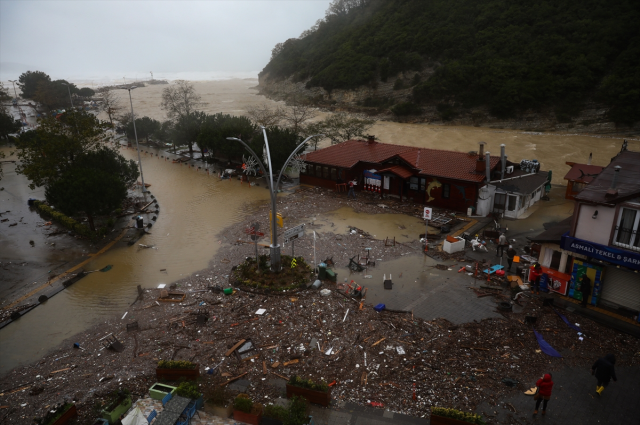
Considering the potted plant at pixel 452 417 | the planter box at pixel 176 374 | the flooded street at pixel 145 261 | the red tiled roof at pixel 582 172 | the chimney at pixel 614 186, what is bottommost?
the flooded street at pixel 145 261

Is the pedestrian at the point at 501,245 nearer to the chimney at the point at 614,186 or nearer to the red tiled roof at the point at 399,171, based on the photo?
the chimney at the point at 614,186

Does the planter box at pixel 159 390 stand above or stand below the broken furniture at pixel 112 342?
above

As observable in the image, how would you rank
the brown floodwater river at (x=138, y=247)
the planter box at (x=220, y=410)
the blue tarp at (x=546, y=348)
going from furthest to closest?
the brown floodwater river at (x=138, y=247), the blue tarp at (x=546, y=348), the planter box at (x=220, y=410)

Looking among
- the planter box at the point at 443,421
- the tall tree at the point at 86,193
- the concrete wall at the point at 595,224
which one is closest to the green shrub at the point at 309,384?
the planter box at the point at 443,421

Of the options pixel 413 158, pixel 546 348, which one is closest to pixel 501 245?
pixel 546 348

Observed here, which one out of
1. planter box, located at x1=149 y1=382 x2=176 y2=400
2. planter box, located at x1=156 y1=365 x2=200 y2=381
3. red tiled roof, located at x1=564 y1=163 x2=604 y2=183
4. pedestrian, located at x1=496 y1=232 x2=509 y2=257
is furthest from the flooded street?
red tiled roof, located at x1=564 y1=163 x2=604 y2=183
